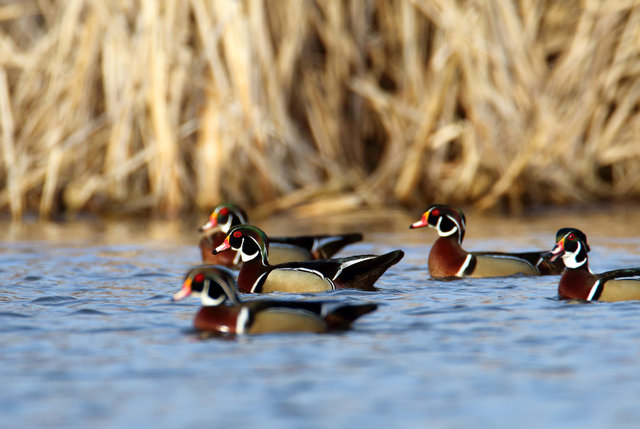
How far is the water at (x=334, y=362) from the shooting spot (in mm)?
4750

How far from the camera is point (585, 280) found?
24.8 ft

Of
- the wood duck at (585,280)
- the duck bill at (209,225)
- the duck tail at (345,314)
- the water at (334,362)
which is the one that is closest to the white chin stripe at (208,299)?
the water at (334,362)

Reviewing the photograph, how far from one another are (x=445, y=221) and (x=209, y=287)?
3.47 metres

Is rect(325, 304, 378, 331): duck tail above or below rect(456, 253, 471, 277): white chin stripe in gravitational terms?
below

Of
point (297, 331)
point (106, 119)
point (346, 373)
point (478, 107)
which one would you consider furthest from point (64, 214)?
point (346, 373)

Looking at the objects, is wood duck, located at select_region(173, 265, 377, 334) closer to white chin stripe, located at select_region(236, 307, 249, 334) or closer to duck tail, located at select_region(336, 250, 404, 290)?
white chin stripe, located at select_region(236, 307, 249, 334)

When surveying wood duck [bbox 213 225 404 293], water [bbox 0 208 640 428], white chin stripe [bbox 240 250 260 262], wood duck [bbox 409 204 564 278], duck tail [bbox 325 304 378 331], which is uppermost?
wood duck [bbox 409 204 564 278]

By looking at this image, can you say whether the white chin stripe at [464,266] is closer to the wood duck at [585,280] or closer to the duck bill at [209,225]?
the wood duck at [585,280]

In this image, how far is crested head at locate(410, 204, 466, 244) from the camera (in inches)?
379

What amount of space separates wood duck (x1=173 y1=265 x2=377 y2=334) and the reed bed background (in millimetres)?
6594

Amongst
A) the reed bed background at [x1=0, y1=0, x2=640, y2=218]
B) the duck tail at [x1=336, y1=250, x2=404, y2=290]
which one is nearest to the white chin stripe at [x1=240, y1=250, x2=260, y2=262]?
the duck tail at [x1=336, y1=250, x2=404, y2=290]

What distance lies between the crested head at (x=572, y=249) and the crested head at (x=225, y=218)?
11.7 feet

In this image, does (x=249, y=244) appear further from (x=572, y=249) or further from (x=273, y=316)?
(x=572, y=249)

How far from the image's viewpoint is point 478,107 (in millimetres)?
13453
